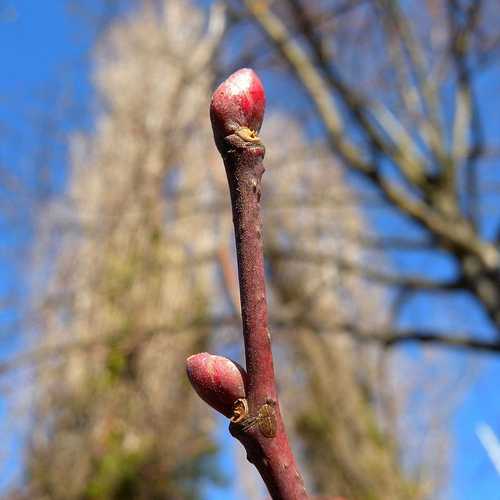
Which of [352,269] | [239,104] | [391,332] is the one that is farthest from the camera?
[352,269]

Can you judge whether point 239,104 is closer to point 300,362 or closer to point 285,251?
point 285,251

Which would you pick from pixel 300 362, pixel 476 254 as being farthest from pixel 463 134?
pixel 300 362

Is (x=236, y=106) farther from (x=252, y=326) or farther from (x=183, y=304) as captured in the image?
(x=183, y=304)

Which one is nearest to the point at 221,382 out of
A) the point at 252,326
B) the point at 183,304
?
the point at 252,326

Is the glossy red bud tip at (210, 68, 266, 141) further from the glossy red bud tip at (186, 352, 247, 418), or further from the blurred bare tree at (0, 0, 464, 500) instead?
the blurred bare tree at (0, 0, 464, 500)

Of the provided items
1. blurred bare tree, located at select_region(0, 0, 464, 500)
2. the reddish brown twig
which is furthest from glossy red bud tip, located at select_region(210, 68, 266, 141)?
blurred bare tree, located at select_region(0, 0, 464, 500)

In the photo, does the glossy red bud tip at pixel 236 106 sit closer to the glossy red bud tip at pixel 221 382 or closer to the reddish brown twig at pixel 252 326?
the reddish brown twig at pixel 252 326
